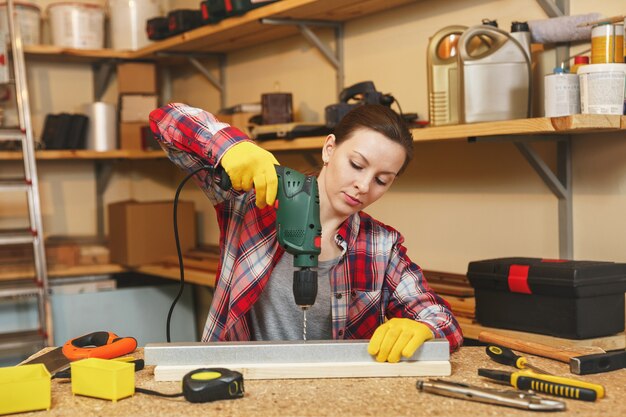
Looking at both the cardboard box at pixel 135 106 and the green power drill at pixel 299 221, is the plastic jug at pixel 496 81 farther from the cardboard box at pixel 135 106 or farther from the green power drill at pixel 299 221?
the cardboard box at pixel 135 106

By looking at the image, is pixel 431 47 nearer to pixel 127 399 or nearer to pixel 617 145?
pixel 617 145

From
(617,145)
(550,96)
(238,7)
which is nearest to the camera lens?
(550,96)

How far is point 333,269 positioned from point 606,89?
2.67 feet

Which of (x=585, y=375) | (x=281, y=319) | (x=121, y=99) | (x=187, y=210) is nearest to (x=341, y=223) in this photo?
(x=281, y=319)

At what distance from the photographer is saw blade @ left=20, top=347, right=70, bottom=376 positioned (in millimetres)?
1503

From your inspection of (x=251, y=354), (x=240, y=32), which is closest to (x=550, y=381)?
(x=251, y=354)

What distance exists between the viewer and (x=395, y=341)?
56.9 inches

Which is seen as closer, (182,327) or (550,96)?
(550,96)

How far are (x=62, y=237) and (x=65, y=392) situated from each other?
3074 mm

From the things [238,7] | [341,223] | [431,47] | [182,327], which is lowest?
[182,327]

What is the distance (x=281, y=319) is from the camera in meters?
1.87

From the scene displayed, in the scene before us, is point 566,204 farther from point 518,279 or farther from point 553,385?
point 553,385

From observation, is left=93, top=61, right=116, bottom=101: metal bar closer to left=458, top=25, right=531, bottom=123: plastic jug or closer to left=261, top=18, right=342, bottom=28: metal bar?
left=261, top=18, right=342, bottom=28: metal bar

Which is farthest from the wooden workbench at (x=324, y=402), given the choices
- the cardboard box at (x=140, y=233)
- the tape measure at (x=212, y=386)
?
the cardboard box at (x=140, y=233)
